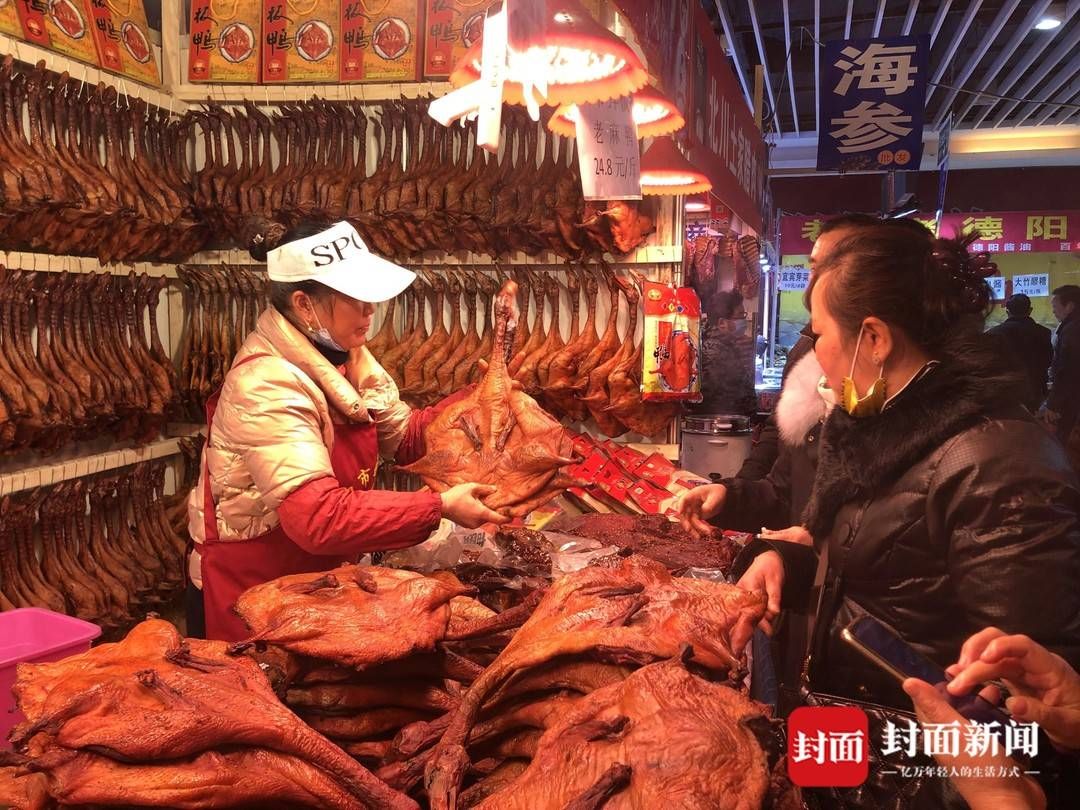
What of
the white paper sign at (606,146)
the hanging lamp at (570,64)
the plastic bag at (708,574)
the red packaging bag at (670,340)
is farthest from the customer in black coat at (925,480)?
the red packaging bag at (670,340)

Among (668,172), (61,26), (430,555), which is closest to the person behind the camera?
(430,555)

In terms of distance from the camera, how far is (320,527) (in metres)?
2.31

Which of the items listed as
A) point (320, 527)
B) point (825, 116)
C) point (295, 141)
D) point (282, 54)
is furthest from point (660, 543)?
point (282, 54)

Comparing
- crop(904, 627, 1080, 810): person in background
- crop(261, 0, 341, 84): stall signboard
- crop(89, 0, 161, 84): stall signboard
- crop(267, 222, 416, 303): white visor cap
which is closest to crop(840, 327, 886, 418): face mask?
crop(904, 627, 1080, 810): person in background

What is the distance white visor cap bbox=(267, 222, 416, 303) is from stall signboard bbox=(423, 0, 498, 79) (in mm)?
2631

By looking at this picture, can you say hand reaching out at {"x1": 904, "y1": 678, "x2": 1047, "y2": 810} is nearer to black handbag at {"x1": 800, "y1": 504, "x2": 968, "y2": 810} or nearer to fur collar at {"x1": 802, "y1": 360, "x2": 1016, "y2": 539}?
black handbag at {"x1": 800, "y1": 504, "x2": 968, "y2": 810}

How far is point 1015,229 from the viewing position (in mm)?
1453

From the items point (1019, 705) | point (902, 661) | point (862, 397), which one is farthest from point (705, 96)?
point (1019, 705)

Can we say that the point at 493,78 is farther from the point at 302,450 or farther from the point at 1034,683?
the point at 1034,683

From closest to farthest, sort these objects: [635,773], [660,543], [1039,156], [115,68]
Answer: [635,773]
[1039,156]
[660,543]
[115,68]

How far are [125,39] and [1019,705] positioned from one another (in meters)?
5.44

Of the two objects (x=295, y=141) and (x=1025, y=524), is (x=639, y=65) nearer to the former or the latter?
(x=1025, y=524)

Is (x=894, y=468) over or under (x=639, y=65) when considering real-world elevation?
under

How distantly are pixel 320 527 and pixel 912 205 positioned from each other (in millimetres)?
1643
